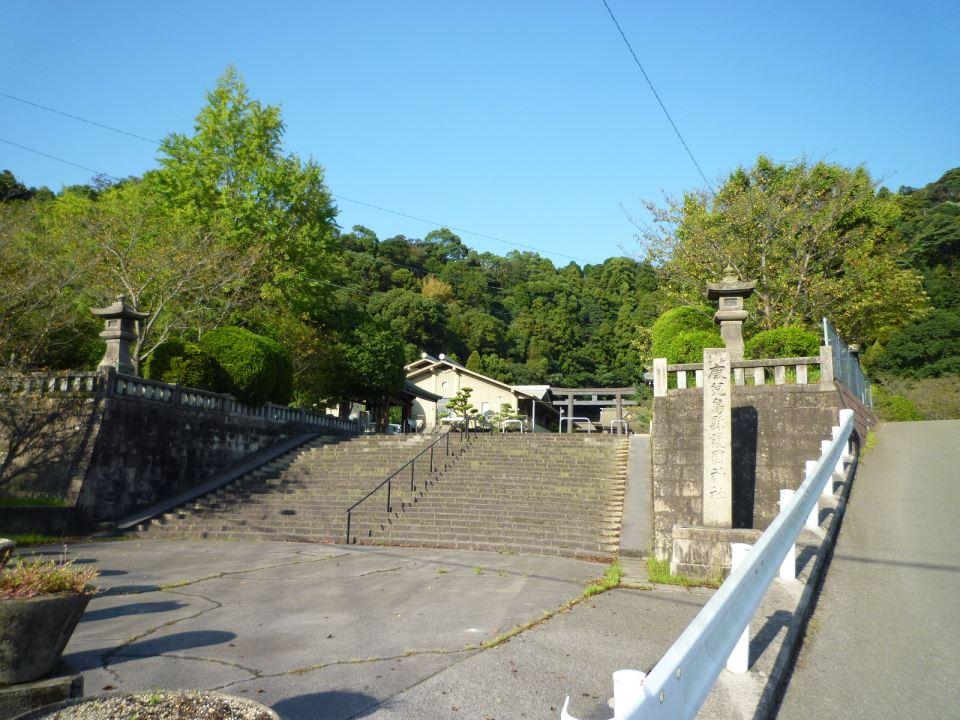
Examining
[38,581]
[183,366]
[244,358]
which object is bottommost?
[38,581]

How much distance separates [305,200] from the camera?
28.5 meters

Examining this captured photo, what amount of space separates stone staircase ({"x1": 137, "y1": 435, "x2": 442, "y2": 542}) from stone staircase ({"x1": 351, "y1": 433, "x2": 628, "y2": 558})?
0.84 meters

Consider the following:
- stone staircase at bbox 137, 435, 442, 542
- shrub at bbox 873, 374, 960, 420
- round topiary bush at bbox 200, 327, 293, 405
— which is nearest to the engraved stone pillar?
stone staircase at bbox 137, 435, 442, 542

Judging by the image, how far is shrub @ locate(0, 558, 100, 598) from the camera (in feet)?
11.5

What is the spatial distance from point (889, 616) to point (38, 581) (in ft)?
18.7

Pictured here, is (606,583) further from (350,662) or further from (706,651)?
(706,651)

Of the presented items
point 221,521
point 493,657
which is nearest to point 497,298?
point 221,521

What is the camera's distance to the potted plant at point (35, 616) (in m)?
3.33

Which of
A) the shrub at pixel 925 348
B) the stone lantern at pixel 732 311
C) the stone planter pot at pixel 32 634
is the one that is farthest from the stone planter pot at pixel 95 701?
the shrub at pixel 925 348

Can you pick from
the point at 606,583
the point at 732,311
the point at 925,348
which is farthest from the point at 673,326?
the point at 925,348

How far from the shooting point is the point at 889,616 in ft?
15.7

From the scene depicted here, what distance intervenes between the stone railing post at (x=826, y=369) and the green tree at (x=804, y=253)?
11.8 meters

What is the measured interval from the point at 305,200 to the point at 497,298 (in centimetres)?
3896

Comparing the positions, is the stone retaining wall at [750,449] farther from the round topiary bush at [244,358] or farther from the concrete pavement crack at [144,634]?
the round topiary bush at [244,358]
